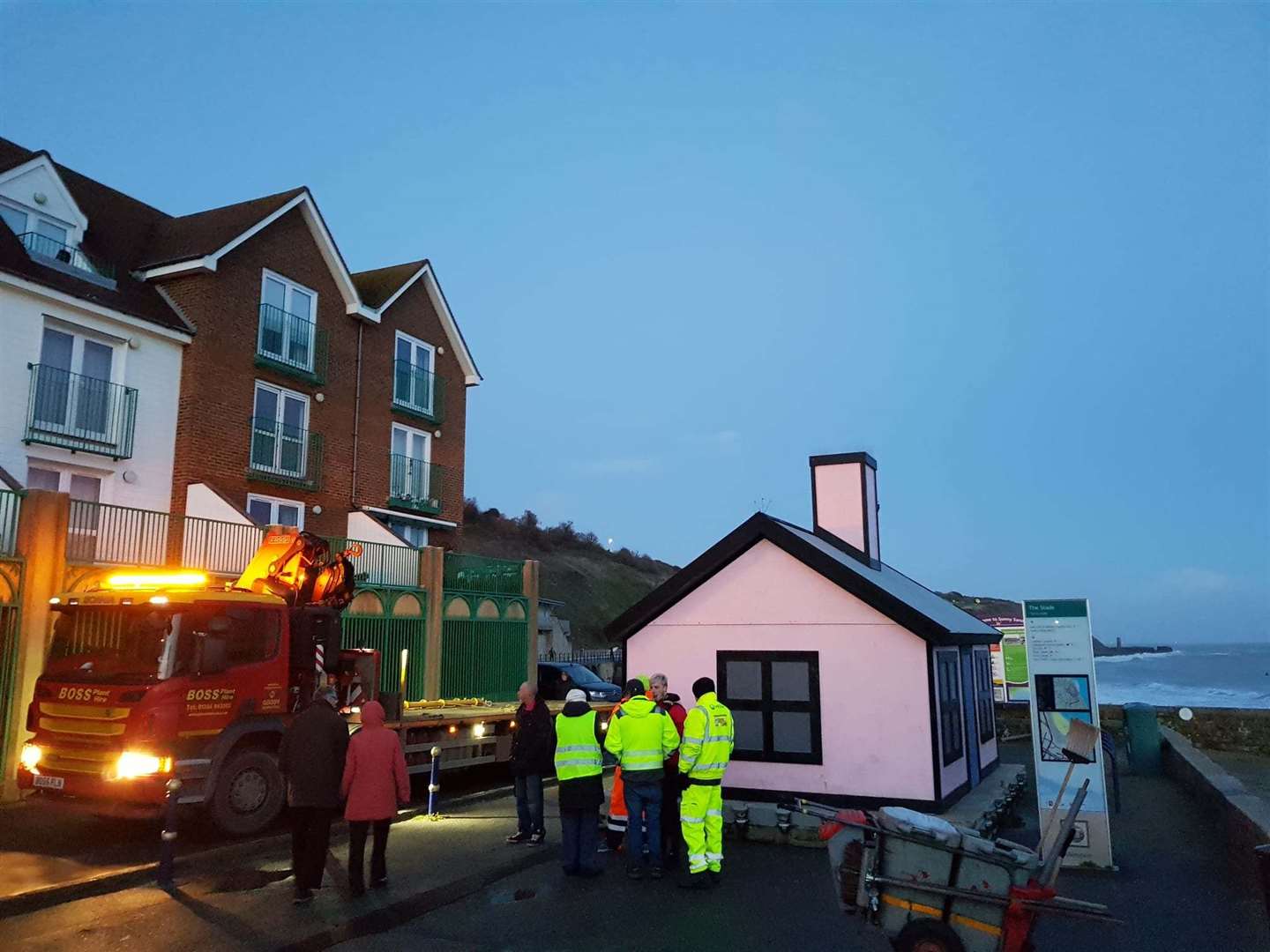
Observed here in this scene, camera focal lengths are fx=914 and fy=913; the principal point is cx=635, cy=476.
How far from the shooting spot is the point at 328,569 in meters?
13.0

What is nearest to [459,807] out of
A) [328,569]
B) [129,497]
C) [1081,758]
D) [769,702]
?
[328,569]

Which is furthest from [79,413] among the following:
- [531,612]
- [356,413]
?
[531,612]

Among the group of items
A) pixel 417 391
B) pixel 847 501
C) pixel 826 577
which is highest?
pixel 417 391

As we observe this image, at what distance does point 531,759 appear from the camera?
1016 cm

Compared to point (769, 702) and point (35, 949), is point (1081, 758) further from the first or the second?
point (35, 949)

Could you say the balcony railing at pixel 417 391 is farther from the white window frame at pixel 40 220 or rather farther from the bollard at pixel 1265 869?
the bollard at pixel 1265 869

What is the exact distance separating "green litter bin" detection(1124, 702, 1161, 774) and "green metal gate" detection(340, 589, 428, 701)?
50.2ft

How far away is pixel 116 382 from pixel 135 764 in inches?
484

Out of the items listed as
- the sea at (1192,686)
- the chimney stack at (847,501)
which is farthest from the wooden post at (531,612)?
the sea at (1192,686)

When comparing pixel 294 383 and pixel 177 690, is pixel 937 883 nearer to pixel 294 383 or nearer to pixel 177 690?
pixel 177 690

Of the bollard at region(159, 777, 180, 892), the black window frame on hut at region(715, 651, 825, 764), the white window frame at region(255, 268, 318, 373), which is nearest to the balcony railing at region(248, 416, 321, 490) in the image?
the white window frame at region(255, 268, 318, 373)

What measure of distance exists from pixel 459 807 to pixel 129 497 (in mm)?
11531

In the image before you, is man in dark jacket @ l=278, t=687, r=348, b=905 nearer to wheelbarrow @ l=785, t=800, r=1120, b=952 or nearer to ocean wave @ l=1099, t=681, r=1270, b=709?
wheelbarrow @ l=785, t=800, r=1120, b=952

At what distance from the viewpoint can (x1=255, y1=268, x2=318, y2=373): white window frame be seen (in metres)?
22.8
